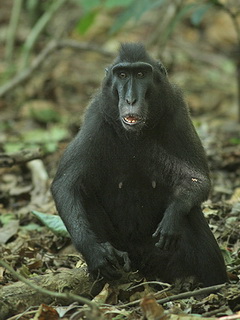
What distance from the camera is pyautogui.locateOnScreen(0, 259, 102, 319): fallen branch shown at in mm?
4844

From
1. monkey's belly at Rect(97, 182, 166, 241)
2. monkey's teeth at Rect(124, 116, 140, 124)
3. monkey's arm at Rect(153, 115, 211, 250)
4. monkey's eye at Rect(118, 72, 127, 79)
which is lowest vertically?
monkey's belly at Rect(97, 182, 166, 241)

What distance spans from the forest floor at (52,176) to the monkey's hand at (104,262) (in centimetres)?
12

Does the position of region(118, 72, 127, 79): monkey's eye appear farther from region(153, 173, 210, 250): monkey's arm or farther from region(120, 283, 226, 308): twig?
region(120, 283, 226, 308): twig

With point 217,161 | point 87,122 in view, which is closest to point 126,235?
point 87,122

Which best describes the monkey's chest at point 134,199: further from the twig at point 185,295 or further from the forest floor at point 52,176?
the twig at point 185,295

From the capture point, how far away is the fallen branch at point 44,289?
191 inches

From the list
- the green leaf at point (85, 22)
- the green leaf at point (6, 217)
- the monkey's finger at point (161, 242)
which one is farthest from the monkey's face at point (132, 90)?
the green leaf at point (85, 22)

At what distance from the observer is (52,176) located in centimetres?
923

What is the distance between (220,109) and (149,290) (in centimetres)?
975

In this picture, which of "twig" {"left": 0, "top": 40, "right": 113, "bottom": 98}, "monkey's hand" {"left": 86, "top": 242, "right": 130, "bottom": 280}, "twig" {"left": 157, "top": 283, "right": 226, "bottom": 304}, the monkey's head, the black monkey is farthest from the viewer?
"twig" {"left": 0, "top": 40, "right": 113, "bottom": 98}

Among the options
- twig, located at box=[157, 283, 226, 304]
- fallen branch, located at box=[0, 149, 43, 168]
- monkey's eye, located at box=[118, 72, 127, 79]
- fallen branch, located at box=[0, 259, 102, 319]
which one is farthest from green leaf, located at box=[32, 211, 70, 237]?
twig, located at box=[157, 283, 226, 304]

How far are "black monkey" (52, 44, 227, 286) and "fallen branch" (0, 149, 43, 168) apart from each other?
4.81 ft

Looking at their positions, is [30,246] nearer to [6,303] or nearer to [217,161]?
[6,303]

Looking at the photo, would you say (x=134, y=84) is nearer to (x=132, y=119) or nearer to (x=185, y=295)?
(x=132, y=119)
